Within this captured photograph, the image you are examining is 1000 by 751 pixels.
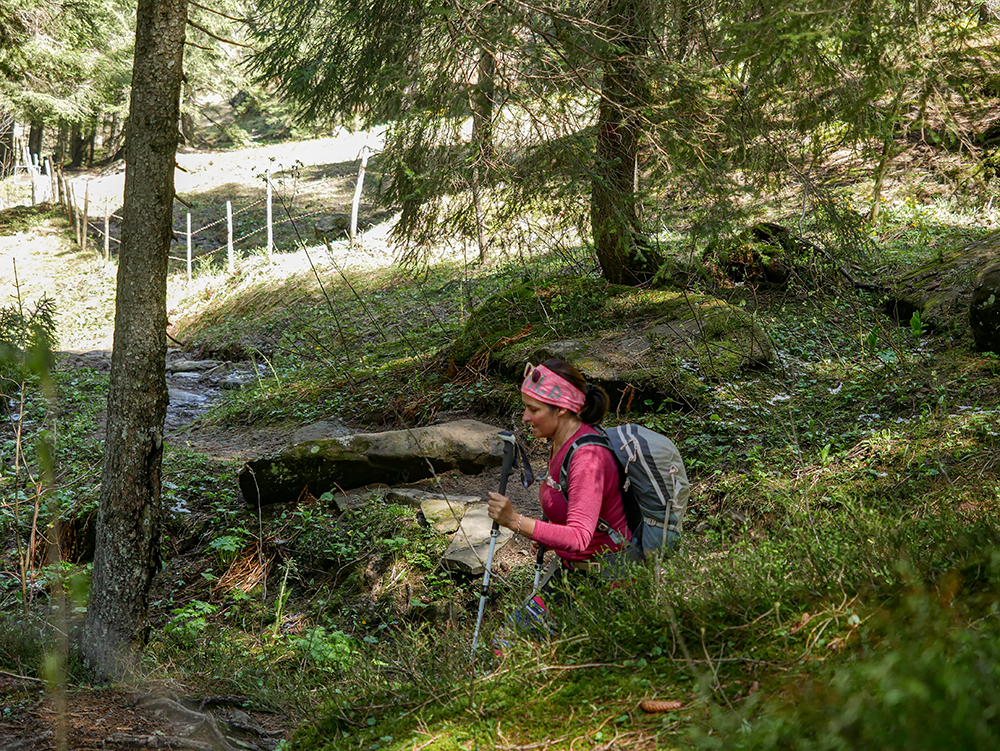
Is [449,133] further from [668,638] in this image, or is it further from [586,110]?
[668,638]

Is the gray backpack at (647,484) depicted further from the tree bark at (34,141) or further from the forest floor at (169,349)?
the tree bark at (34,141)

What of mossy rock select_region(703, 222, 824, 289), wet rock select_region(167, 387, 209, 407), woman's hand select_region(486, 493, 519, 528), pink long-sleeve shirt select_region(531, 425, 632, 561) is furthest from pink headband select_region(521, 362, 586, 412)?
wet rock select_region(167, 387, 209, 407)

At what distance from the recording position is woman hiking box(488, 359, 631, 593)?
3342 millimetres

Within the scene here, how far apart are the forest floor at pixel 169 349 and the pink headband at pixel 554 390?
2100mm

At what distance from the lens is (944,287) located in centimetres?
845

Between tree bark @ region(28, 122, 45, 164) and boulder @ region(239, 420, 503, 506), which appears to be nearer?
boulder @ region(239, 420, 503, 506)

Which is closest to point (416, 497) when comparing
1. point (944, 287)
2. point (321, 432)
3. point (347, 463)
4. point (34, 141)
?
point (347, 463)

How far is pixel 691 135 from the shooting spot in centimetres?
598

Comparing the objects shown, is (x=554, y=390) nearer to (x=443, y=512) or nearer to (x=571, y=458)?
(x=571, y=458)

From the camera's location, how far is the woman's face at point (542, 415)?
144 inches

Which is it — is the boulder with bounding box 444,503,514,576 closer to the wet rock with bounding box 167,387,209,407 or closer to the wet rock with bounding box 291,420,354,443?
the wet rock with bounding box 291,420,354,443

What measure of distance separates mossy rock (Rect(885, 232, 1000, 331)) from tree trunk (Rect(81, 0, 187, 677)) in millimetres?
7595

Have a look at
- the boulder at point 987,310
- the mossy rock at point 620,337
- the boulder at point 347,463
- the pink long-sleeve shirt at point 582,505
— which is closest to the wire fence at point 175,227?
the mossy rock at point 620,337

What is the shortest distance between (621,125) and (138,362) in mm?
4112
